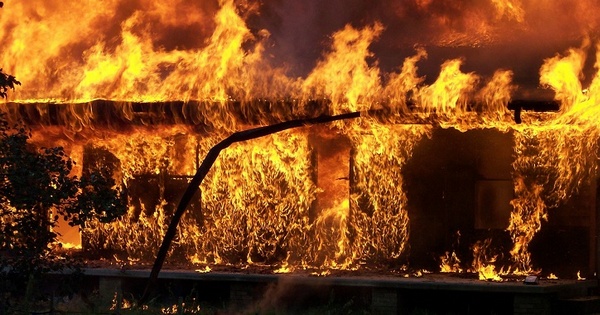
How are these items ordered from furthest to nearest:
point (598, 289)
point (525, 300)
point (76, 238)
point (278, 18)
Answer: point (76, 238)
point (278, 18)
point (598, 289)
point (525, 300)

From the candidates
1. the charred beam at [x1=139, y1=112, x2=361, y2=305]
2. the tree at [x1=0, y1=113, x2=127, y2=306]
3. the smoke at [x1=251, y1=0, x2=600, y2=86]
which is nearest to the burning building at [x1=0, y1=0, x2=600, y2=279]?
the smoke at [x1=251, y1=0, x2=600, y2=86]

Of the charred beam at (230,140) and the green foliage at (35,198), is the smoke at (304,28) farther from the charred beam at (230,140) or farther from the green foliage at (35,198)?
the green foliage at (35,198)

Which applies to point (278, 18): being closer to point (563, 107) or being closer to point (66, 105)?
point (66, 105)

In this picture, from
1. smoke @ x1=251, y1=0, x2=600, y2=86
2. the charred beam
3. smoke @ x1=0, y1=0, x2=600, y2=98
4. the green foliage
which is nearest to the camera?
the green foliage

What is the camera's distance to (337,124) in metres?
16.6

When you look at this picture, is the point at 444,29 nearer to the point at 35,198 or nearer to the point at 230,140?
the point at 230,140

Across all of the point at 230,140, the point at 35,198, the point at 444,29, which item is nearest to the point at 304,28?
the point at 444,29

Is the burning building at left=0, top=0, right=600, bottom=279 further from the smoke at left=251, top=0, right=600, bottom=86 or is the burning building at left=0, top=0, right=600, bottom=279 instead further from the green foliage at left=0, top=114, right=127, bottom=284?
the green foliage at left=0, top=114, right=127, bottom=284

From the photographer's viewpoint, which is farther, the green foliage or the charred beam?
the charred beam

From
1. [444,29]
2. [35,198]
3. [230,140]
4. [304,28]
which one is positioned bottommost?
[35,198]

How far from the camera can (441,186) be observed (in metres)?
16.6

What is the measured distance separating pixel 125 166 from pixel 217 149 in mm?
2651

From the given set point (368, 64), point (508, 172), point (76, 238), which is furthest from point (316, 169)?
point (76, 238)

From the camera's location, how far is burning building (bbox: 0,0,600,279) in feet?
52.4
